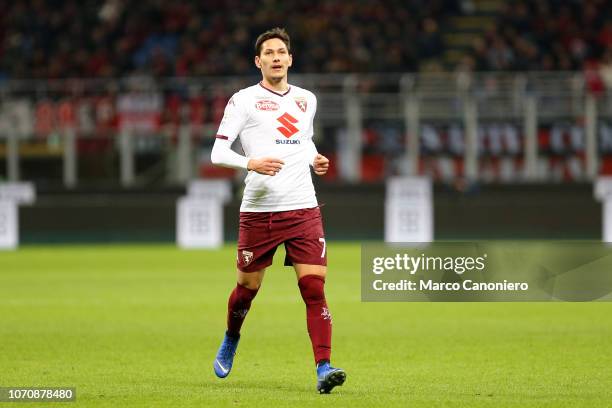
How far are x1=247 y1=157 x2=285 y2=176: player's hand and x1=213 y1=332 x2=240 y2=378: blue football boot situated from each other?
1.34 m

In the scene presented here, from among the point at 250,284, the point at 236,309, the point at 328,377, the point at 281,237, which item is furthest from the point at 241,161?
the point at 328,377

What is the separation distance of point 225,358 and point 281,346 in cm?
242

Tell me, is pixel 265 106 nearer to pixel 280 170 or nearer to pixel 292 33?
A: pixel 280 170

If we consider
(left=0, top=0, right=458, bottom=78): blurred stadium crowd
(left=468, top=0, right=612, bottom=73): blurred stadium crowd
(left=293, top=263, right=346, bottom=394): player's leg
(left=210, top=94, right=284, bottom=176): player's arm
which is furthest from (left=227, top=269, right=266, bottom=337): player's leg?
(left=468, top=0, right=612, bottom=73): blurred stadium crowd

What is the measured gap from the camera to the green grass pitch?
8.10m

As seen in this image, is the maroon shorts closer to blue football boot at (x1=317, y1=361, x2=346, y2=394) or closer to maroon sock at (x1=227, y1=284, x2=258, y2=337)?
maroon sock at (x1=227, y1=284, x2=258, y2=337)

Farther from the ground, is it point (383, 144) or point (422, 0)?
point (422, 0)

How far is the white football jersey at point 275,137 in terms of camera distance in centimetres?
818

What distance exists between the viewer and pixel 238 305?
855cm

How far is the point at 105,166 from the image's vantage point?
1055 inches

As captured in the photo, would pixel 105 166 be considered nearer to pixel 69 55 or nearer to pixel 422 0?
pixel 69 55

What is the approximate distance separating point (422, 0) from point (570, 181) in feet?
24.6

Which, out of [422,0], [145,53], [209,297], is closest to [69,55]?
[145,53]

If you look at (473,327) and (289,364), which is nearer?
(289,364)
